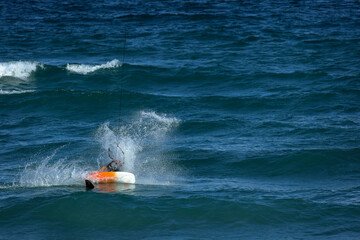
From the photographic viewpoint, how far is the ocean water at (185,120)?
1502 cm

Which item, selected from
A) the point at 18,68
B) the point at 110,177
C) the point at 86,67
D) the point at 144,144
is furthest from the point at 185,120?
the point at 18,68

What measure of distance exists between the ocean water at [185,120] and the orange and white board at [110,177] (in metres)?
0.26

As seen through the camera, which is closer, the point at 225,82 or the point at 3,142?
the point at 3,142

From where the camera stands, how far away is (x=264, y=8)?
45312mm

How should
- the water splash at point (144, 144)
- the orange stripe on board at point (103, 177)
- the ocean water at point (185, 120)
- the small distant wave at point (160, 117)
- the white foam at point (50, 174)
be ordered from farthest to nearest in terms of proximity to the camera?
the small distant wave at point (160, 117) → the water splash at point (144, 144) → the white foam at point (50, 174) → the orange stripe on board at point (103, 177) → the ocean water at point (185, 120)

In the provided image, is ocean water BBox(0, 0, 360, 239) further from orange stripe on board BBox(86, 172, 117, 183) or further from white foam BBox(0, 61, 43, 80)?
orange stripe on board BBox(86, 172, 117, 183)

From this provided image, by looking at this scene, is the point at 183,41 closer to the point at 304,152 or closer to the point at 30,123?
the point at 30,123

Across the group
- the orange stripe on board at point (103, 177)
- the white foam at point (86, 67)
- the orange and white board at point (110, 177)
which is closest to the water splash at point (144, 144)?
the orange and white board at point (110, 177)

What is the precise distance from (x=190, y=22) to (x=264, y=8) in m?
8.41

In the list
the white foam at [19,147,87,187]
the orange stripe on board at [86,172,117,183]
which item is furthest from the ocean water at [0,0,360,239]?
the orange stripe on board at [86,172,117,183]

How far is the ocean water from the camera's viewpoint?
15.0 metres

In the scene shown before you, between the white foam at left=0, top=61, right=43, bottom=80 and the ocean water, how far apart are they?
11cm

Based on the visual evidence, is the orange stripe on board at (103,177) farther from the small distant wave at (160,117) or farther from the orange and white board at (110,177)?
the small distant wave at (160,117)

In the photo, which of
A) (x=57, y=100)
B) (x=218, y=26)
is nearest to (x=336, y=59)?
(x=218, y=26)
